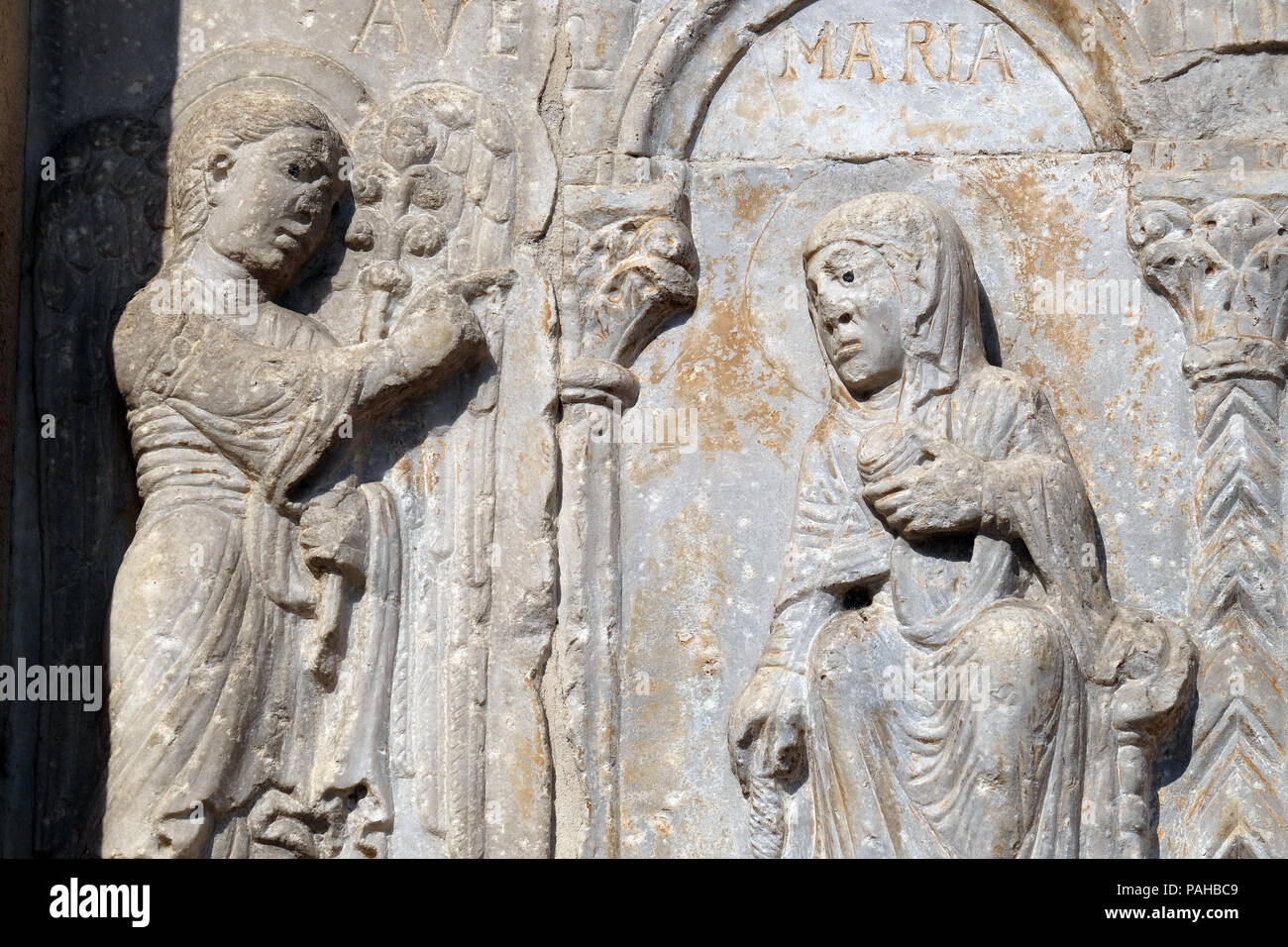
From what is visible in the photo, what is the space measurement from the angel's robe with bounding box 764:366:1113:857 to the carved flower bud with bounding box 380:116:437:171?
148 cm

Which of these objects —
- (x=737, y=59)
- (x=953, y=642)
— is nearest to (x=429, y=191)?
(x=737, y=59)

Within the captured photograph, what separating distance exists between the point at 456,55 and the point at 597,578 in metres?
1.70

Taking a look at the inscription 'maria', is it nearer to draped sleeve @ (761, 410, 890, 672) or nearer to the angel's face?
draped sleeve @ (761, 410, 890, 672)

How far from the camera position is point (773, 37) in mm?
7750

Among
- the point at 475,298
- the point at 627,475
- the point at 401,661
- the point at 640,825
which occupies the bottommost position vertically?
the point at 640,825

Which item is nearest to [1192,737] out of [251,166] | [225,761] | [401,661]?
[401,661]

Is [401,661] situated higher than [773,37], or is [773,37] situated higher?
[773,37]

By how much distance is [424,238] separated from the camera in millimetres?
7578

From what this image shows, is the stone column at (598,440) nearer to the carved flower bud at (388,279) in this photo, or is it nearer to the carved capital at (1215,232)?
the carved flower bud at (388,279)

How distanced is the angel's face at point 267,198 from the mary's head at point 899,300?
1547 mm

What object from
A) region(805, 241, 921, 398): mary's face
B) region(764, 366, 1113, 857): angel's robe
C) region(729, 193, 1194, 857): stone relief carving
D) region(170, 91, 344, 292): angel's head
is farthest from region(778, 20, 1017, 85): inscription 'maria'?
region(170, 91, 344, 292): angel's head

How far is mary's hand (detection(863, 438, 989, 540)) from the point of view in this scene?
6.97 meters

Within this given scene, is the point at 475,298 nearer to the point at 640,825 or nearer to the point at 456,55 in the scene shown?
the point at 456,55

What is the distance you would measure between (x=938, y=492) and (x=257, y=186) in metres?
2.22
